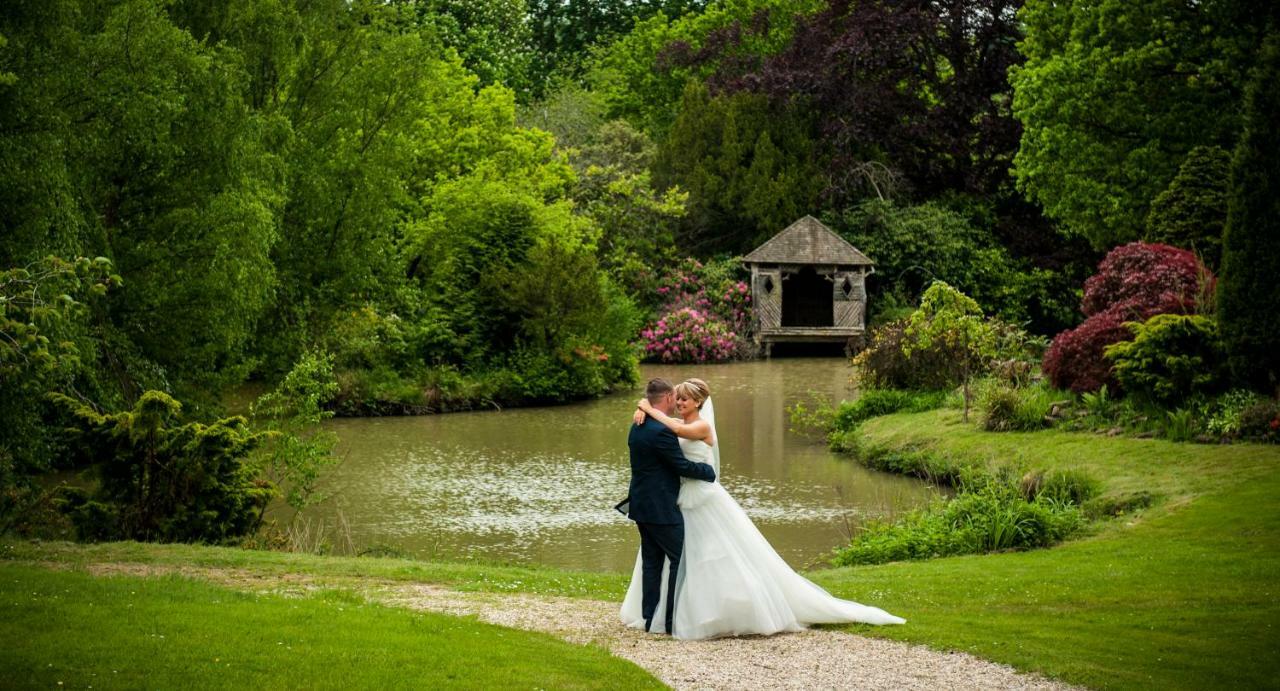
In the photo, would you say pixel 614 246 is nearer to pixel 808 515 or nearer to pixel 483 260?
pixel 483 260

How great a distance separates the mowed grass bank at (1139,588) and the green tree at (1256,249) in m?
1.73

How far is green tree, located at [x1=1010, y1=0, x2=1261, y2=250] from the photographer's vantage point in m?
27.3

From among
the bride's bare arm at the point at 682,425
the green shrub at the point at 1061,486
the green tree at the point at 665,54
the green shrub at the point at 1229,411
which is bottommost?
the green shrub at the point at 1061,486

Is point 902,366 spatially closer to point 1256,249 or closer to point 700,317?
point 1256,249

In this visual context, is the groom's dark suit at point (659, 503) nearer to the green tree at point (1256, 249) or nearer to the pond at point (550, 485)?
the pond at point (550, 485)

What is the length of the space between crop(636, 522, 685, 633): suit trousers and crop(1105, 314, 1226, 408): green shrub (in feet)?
36.8

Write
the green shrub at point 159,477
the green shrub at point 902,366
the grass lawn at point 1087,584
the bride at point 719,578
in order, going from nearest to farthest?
the grass lawn at point 1087,584 < the bride at point 719,578 < the green shrub at point 159,477 < the green shrub at point 902,366

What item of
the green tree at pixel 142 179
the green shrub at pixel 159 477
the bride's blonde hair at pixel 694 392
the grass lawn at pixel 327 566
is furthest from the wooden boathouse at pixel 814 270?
the bride's blonde hair at pixel 694 392

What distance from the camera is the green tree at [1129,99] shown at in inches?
1076

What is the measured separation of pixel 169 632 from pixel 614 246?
3404cm

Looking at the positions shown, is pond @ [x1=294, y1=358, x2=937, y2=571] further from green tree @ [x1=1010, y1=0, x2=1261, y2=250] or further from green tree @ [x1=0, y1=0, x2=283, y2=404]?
green tree @ [x1=1010, y1=0, x2=1261, y2=250]

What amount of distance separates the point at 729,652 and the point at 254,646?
10.1 feet

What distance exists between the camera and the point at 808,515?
55.2 feet

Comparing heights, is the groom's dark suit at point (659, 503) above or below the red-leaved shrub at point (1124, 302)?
below
